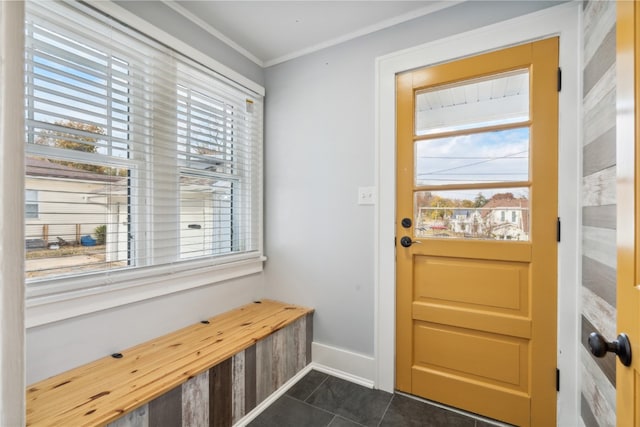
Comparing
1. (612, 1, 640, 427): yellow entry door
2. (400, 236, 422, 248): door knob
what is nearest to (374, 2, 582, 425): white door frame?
(400, 236, 422, 248): door knob

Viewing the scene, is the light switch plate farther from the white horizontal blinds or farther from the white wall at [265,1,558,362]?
the white horizontal blinds

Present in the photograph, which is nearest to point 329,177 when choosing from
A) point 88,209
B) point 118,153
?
point 118,153

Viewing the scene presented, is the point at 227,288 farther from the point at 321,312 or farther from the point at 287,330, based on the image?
the point at 321,312

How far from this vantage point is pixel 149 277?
1.61 metres

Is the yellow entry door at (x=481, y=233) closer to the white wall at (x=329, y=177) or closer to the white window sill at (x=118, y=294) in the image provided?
the white wall at (x=329, y=177)

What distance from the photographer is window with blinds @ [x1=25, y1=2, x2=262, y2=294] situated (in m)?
1.25

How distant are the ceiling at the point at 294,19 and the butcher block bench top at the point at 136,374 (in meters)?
2.01

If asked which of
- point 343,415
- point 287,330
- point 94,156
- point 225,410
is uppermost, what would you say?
point 94,156

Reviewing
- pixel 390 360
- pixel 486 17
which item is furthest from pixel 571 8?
pixel 390 360

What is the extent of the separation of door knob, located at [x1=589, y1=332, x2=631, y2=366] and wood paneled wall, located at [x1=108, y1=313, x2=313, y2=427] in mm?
1464

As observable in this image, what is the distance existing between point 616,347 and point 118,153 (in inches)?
82.7

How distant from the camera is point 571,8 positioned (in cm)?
140

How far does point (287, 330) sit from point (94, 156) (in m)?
1.51

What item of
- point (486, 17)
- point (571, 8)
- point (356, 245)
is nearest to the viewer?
point (571, 8)
